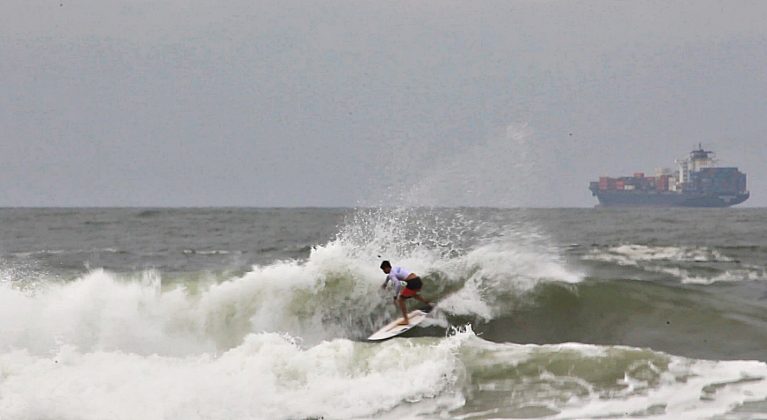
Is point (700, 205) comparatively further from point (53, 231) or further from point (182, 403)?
point (182, 403)

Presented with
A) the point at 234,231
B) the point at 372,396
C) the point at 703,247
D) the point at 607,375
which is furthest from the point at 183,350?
the point at 234,231

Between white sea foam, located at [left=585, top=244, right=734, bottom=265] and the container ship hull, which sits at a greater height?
the container ship hull

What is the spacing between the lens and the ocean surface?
11.8m

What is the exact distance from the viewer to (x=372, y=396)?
12.1 m

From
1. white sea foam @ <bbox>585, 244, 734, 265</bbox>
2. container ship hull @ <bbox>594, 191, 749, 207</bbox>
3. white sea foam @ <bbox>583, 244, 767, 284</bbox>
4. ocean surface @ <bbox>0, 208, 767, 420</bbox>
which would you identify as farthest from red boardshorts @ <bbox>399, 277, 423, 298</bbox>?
container ship hull @ <bbox>594, 191, 749, 207</bbox>

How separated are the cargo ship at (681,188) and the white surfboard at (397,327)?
156m

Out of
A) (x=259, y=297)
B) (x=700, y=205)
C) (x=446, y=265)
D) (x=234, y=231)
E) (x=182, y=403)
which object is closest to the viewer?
(x=182, y=403)

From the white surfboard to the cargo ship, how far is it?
155725 millimetres

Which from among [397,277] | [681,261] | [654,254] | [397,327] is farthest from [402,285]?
[654,254]

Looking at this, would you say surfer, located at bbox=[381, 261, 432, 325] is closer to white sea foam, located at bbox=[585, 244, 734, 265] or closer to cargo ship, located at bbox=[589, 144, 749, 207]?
white sea foam, located at bbox=[585, 244, 734, 265]

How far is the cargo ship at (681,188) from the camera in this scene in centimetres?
16362

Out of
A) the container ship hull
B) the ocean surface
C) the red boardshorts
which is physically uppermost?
the container ship hull

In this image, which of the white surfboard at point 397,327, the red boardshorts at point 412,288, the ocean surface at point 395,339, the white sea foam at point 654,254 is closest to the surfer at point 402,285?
the red boardshorts at point 412,288

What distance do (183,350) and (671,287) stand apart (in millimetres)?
11313
